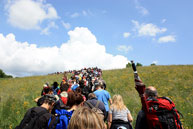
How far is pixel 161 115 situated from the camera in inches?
84.7

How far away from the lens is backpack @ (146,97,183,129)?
6.95 ft

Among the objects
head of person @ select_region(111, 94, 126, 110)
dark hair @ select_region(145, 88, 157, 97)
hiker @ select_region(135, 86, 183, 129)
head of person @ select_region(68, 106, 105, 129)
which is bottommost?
head of person @ select_region(111, 94, 126, 110)

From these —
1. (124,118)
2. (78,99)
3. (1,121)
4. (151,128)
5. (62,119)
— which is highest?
(78,99)

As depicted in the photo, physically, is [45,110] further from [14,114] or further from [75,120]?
[14,114]

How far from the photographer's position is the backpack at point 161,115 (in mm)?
2117

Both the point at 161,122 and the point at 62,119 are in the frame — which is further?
the point at 62,119

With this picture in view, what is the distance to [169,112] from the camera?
218 centimetres

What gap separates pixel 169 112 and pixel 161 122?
212mm

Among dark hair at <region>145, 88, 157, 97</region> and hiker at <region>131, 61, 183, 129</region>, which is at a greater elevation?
dark hair at <region>145, 88, 157, 97</region>

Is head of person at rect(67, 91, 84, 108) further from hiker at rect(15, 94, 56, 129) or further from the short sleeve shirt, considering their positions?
the short sleeve shirt

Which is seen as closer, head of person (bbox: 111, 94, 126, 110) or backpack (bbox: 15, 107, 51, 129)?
backpack (bbox: 15, 107, 51, 129)

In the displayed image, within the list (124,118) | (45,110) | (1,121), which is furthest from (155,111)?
(1,121)

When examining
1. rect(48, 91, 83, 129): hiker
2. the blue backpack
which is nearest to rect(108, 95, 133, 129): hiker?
rect(48, 91, 83, 129): hiker

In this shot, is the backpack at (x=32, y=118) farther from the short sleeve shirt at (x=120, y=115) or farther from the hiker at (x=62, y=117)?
the short sleeve shirt at (x=120, y=115)
